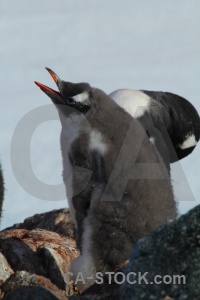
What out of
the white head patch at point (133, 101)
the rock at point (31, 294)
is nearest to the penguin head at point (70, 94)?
the white head patch at point (133, 101)

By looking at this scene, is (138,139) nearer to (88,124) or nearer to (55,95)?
(88,124)

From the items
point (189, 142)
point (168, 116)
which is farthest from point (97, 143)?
point (189, 142)

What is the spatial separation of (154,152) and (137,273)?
325 cm

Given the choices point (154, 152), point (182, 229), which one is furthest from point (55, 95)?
point (182, 229)

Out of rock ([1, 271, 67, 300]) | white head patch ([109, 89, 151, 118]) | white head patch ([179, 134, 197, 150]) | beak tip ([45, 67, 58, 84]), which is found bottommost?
white head patch ([179, 134, 197, 150])

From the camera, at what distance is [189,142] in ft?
38.7

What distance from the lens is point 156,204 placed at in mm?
7504

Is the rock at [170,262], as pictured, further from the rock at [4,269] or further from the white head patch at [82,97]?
the white head patch at [82,97]

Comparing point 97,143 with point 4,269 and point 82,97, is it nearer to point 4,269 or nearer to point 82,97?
point 82,97

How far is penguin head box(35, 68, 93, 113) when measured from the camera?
792 cm

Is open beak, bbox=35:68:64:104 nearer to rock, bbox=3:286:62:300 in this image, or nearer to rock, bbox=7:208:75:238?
rock, bbox=7:208:75:238

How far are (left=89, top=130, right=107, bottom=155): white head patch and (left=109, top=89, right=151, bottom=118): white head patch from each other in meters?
2.41

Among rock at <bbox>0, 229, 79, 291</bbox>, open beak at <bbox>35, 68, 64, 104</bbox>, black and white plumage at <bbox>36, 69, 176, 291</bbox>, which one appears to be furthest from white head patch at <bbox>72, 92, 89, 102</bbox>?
rock at <bbox>0, 229, 79, 291</bbox>

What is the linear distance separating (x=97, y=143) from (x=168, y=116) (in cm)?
363
